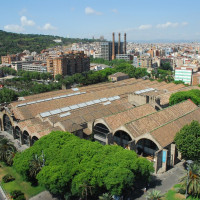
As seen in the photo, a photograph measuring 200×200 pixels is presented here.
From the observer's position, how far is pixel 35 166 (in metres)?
32.1

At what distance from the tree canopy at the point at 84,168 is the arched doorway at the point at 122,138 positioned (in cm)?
1121

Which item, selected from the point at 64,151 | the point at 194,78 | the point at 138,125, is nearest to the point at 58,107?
the point at 138,125

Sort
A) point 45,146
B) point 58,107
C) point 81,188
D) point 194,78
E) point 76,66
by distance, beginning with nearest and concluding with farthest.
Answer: point 81,188, point 45,146, point 58,107, point 194,78, point 76,66

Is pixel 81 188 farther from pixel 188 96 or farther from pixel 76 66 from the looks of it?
pixel 76 66

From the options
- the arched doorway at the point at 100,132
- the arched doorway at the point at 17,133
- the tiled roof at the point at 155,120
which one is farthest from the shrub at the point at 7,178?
the tiled roof at the point at 155,120

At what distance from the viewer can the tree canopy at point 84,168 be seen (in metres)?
27.7

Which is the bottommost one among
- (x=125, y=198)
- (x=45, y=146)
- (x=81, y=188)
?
(x=125, y=198)

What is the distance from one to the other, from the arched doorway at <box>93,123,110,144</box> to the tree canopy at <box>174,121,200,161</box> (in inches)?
590

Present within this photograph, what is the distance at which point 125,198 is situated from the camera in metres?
30.8

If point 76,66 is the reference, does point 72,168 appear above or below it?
below

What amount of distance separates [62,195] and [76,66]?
106m

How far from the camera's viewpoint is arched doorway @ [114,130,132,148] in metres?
44.3

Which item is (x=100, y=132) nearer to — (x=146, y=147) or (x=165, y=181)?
(x=146, y=147)

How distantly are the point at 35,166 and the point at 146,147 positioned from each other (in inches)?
803
